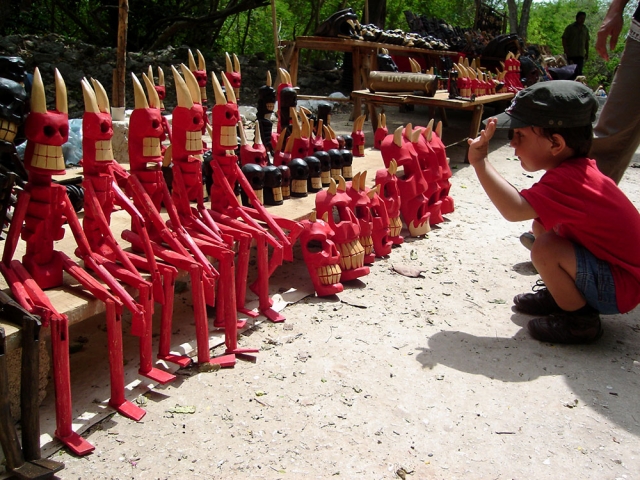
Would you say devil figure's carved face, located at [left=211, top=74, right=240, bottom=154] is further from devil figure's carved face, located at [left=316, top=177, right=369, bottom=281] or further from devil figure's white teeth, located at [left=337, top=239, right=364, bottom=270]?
devil figure's white teeth, located at [left=337, top=239, right=364, bottom=270]

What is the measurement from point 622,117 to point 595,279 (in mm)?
1495

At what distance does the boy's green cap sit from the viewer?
2.56 m

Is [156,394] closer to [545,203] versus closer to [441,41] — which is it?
[545,203]

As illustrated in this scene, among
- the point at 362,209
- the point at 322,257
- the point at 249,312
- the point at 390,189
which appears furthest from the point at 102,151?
the point at 390,189

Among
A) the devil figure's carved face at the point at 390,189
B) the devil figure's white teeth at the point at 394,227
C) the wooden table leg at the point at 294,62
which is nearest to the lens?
the devil figure's carved face at the point at 390,189

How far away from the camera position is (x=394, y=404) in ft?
7.76

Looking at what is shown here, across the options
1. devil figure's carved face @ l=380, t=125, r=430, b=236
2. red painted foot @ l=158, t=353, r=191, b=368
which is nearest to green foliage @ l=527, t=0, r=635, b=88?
devil figure's carved face @ l=380, t=125, r=430, b=236

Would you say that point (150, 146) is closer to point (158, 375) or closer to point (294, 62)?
point (158, 375)

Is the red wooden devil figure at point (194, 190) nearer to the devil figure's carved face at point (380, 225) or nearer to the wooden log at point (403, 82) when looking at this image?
the devil figure's carved face at point (380, 225)

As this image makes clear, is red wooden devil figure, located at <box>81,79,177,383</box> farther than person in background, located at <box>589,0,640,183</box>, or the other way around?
person in background, located at <box>589,0,640,183</box>

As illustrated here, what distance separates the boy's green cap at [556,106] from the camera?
256cm

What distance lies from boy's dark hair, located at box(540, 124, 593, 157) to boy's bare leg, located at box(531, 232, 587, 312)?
409mm

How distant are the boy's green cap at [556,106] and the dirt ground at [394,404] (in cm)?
105

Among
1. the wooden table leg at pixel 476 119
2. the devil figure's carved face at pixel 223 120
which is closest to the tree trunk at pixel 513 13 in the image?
the wooden table leg at pixel 476 119
